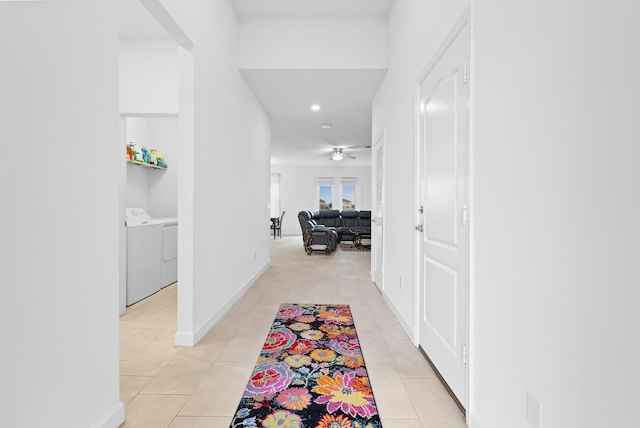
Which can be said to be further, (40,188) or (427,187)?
(427,187)

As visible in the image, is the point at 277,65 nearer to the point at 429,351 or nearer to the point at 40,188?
the point at 40,188

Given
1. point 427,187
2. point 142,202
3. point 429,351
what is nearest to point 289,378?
point 429,351

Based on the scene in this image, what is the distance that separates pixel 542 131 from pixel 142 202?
490cm

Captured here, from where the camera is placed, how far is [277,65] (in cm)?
352

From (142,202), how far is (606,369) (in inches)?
201

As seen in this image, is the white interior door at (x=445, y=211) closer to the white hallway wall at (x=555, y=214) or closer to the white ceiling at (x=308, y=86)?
the white hallway wall at (x=555, y=214)

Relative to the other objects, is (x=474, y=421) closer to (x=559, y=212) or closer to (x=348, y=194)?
(x=559, y=212)

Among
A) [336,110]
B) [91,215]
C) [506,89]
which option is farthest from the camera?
[336,110]

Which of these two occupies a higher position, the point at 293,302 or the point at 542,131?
the point at 542,131

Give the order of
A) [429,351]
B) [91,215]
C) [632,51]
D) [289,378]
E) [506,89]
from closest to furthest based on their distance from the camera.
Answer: [632,51] → [506,89] → [91,215] → [289,378] → [429,351]

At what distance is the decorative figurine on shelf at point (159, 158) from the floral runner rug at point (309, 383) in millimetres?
3118

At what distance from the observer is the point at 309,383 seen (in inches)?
71.7

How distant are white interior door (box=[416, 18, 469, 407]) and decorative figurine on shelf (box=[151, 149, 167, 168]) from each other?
3768 mm

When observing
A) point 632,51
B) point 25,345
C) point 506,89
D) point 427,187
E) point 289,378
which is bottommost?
point 289,378
